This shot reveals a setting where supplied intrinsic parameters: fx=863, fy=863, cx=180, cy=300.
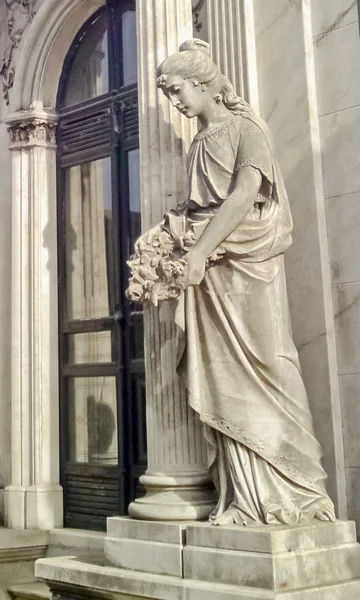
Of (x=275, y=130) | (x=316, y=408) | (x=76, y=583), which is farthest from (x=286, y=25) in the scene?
(x=76, y=583)

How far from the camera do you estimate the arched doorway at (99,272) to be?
6.70 meters

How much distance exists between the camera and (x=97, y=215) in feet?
23.6

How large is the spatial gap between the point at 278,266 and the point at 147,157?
125 centimetres

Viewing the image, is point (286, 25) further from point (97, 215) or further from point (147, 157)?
point (97, 215)

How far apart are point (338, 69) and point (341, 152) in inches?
19.5

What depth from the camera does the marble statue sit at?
427 cm

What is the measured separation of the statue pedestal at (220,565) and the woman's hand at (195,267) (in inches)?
48.1

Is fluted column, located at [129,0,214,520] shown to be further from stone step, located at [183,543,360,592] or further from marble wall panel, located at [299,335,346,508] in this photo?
marble wall panel, located at [299,335,346,508]

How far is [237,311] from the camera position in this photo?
441 centimetres

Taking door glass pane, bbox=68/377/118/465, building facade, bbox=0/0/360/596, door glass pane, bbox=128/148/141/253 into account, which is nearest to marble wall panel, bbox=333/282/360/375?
building facade, bbox=0/0/360/596

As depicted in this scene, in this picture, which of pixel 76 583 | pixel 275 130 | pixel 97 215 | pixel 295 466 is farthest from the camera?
pixel 97 215

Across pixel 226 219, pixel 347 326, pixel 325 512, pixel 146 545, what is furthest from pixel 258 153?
pixel 146 545

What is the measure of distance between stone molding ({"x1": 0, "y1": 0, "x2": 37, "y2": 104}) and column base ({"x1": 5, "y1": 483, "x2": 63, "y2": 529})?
136 inches

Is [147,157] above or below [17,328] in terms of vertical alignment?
above
